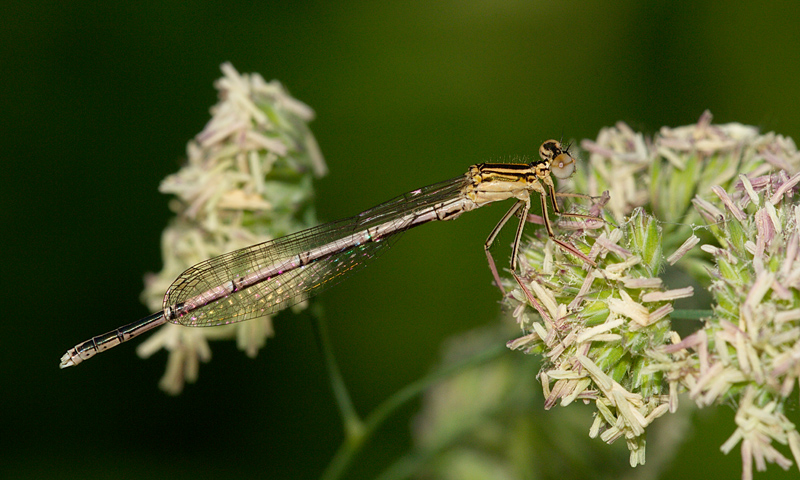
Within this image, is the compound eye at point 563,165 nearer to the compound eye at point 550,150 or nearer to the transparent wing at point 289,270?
the compound eye at point 550,150

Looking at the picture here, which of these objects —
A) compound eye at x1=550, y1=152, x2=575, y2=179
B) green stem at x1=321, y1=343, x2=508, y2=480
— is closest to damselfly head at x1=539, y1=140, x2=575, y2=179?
compound eye at x1=550, y1=152, x2=575, y2=179

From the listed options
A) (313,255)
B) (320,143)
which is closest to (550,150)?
(313,255)

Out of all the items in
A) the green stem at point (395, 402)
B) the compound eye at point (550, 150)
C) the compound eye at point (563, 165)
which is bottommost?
the green stem at point (395, 402)

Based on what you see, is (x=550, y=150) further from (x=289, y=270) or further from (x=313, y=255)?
(x=289, y=270)

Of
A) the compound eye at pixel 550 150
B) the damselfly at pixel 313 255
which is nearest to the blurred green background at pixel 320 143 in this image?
the damselfly at pixel 313 255

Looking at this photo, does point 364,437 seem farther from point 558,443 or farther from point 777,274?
point 777,274

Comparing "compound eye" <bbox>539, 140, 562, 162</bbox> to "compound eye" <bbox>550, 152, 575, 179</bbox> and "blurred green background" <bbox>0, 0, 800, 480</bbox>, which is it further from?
"blurred green background" <bbox>0, 0, 800, 480</bbox>

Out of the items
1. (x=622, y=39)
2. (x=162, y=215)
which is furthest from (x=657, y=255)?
(x=162, y=215)
